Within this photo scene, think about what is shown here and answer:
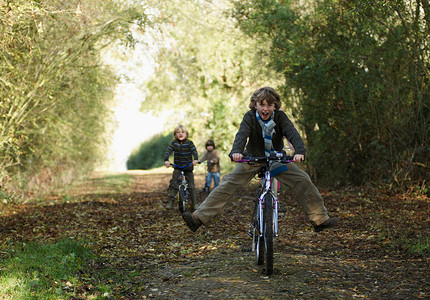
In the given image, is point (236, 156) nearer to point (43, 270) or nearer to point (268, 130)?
point (268, 130)

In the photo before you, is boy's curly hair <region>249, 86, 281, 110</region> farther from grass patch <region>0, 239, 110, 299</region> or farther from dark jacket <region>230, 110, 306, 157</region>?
grass patch <region>0, 239, 110, 299</region>

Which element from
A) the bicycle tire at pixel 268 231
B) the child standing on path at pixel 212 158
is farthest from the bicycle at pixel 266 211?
the child standing on path at pixel 212 158

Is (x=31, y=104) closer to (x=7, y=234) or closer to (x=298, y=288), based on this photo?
(x=7, y=234)

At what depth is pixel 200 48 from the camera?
25062mm

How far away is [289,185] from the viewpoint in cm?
617

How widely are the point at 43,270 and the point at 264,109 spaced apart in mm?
3328

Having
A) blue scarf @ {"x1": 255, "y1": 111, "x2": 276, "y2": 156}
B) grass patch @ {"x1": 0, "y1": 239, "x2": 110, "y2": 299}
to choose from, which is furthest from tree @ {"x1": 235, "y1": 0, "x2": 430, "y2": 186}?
grass patch @ {"x1": 0, "y1": 239, "x2": 110, "y2": 299}

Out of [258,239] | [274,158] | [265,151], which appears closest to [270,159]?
[274,158]

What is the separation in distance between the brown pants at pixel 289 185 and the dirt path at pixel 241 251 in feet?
1.11

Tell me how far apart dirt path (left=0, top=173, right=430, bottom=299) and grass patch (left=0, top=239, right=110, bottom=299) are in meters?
0.19

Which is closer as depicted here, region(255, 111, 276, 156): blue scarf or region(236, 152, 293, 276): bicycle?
region(236, 152, 293, 276): bicycle

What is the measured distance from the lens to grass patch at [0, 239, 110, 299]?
16.8 feet

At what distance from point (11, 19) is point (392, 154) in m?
9.22

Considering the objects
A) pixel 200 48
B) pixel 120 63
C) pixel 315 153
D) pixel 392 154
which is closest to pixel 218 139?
pixel 200 48
